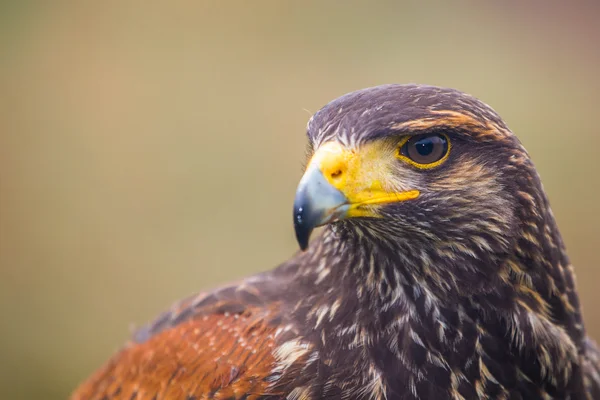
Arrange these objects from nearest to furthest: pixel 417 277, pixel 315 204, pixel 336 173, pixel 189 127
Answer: pixel 315 204 < pixel 336 173 < pixel 417 277 < pixel 189 127

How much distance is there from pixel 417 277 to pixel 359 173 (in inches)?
21.5

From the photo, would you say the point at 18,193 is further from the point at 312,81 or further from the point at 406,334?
the point at 406,334

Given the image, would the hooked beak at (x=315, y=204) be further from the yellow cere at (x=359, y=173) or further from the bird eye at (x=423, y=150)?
the bird eye at (x=423, y=150)

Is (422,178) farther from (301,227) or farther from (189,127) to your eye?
(189,127)

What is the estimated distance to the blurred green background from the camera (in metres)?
8.43

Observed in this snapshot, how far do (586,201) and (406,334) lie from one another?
7.16 meters

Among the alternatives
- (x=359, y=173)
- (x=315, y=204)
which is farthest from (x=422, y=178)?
(x=315, y=204)

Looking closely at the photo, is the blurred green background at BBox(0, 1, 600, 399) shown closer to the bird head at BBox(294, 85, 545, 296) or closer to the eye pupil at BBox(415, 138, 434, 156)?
the bird head at BBox(294, 85, 545, 296)

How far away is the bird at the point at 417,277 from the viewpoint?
2.83m

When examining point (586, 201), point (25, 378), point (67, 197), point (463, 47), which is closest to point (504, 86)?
point (463, 47)

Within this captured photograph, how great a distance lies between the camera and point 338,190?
2.73 meters

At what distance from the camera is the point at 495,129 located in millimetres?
2965

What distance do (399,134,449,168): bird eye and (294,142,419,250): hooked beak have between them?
0.11 meters

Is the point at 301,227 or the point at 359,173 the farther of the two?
Result: the point at 359,173
